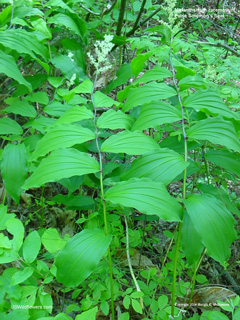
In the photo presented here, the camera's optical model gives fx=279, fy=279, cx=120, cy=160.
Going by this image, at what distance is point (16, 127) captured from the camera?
5.53 ft

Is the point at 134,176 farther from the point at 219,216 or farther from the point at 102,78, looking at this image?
the point at 102,78

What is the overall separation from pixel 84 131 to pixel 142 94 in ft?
1.17

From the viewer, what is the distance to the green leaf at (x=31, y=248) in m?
1.17

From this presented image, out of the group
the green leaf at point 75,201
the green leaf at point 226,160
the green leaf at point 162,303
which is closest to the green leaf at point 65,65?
the green leaf at point 75,201

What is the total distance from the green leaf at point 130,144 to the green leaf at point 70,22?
1071mm

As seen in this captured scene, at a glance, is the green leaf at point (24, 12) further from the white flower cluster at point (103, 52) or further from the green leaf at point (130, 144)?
the green leaf at point (130, 144)

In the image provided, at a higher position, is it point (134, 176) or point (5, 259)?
point (134, 176)

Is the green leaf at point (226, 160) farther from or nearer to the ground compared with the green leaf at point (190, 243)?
farther from the ground

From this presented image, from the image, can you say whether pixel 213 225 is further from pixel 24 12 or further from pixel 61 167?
pixel 24 12

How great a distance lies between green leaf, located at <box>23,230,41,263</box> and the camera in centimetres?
117

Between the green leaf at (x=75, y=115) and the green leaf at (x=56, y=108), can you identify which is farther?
the green leaf at (x=56, y=108)

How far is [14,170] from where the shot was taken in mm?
1534

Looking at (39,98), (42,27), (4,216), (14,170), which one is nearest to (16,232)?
(4,216)

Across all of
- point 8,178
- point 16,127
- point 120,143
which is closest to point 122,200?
point 120,143
